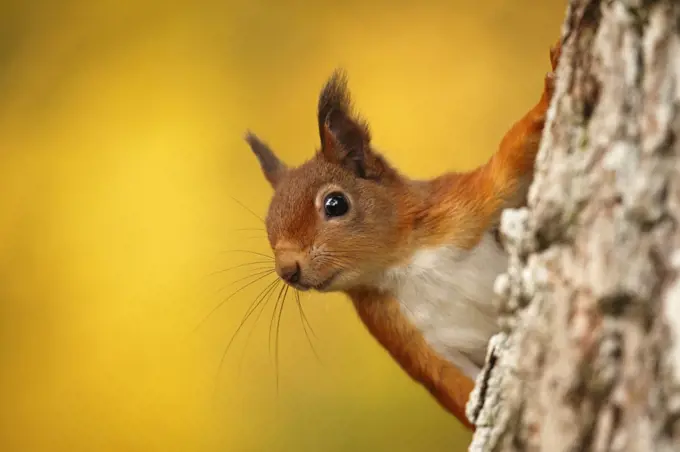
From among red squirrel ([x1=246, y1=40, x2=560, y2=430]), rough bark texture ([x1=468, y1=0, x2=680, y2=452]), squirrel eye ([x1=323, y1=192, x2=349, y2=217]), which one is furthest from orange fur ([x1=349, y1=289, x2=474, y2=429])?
rough bark texture ([x1=468, y1=0, x2=680, y2=452])

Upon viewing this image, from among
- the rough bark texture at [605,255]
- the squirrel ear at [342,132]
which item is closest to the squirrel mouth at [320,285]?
the squirrel ear at [342,132]

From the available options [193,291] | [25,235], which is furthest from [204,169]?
[25,235]

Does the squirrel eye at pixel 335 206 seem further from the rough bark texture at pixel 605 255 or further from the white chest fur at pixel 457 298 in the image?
the rough bark texture at pixel 605 255

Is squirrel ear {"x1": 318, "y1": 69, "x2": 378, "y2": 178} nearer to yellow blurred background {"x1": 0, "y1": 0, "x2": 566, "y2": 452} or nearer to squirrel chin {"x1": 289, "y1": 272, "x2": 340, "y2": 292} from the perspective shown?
squirrel chin {"x1": 289, "y1": 272, "x2": 340, "y2": 292}

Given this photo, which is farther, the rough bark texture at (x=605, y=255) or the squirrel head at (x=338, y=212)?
the squirrel head at (x=338, y=212)

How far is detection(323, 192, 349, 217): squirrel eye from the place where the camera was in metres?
0.76

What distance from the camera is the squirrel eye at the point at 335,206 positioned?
760 millimetres

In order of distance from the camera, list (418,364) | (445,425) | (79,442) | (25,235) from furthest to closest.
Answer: (25,235) < (79,442) < (445,425) < (418,364)

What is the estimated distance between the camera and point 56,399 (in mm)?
1270

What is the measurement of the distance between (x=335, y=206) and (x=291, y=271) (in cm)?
10

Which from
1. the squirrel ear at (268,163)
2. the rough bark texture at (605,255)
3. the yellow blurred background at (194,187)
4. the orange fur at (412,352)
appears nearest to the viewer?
the rough bark texture at (605,255)

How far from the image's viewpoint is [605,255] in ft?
1.24

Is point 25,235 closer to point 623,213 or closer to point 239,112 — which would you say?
point 239,112

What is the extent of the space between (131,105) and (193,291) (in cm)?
43
